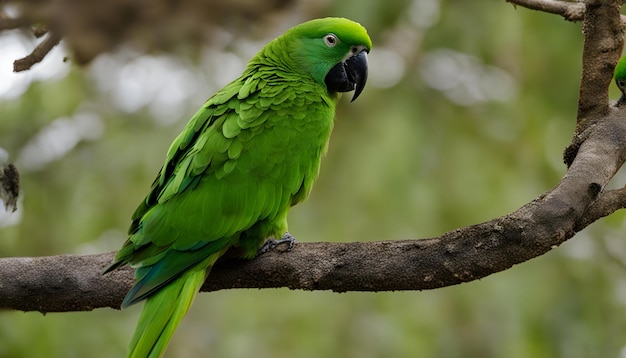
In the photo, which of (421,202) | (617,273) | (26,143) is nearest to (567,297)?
(617,273)

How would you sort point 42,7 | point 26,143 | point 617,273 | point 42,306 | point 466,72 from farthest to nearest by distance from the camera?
point 466,72 < point 26,143 < point 617,273 < point 42,7 < point 42,306

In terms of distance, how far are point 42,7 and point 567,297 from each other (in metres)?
4.12

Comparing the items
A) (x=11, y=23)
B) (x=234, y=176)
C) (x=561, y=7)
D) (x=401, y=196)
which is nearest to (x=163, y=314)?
(x=234, y=176)

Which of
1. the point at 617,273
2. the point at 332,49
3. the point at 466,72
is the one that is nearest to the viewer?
the point at 332,49

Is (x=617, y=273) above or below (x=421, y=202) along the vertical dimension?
below

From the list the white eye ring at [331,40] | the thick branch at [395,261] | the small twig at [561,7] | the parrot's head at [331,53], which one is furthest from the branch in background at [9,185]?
the small twig at [561,7]

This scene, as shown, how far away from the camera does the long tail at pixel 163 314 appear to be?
8.97ft

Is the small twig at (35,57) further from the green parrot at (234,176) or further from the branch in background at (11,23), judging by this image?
the green parrot at (234,176)

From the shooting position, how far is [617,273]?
6281 millimetres

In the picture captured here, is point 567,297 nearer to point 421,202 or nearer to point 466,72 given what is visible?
point 421,202

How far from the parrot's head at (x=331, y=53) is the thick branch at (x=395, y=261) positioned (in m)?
1.00

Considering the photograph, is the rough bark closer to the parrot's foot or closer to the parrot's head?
the parrot's foot

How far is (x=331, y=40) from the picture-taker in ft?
11.8

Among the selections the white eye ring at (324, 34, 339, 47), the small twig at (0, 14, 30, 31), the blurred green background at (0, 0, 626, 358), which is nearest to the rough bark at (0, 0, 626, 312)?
the small twig at (0, 14, 30, 31)
